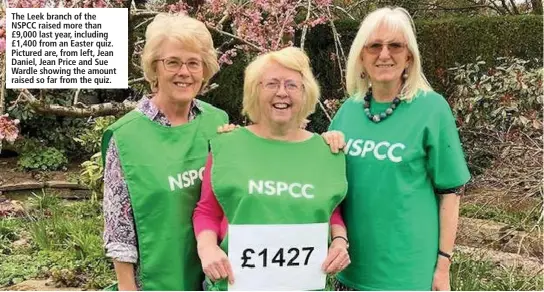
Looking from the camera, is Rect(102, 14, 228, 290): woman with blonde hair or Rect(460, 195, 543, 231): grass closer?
Rect(102, 14, 228, 290): woman with blonde hair

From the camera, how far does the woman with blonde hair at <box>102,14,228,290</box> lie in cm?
196

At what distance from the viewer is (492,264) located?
407 centimetres

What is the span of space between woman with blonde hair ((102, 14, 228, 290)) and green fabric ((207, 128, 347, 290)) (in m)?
0.13

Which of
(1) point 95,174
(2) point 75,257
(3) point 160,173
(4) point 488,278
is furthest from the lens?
(1) point 95,174

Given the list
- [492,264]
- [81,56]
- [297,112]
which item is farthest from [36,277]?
[297,112]

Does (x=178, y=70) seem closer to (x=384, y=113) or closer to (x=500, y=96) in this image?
(x=384, y=113)

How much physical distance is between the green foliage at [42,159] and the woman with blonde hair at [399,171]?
20.7 feet

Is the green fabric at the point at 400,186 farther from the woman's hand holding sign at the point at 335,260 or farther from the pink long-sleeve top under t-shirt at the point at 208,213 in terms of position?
the pink long-sleeve top under t-shirt at the point at 208,213

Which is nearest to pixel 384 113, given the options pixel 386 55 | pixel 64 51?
pixel 386 55

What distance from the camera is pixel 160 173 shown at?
196cm

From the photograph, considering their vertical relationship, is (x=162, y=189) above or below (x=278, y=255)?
above

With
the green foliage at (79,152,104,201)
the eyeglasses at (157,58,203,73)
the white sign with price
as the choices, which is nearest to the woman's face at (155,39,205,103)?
the eyeglasses at (157,58,203,73)

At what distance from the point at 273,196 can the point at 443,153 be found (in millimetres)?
501

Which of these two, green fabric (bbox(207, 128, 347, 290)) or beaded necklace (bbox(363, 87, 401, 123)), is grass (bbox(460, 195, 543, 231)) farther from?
green fabric (bbox(207, 128, 347, 290))
